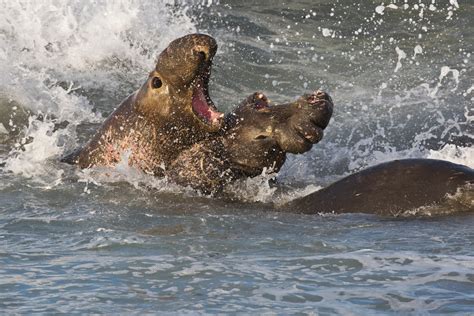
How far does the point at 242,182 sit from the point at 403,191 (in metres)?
1.36

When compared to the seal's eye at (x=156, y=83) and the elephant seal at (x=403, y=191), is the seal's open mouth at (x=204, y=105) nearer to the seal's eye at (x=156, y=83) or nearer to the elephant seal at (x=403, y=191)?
the seal's eye at (x=156, y=83)

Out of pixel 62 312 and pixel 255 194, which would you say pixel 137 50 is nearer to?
pixel 255 194

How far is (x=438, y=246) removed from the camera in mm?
6617

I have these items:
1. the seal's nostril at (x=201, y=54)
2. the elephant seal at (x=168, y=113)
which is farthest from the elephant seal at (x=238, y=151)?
the seal's nostril at (x=201, y=54)

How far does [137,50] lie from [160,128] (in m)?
5.48

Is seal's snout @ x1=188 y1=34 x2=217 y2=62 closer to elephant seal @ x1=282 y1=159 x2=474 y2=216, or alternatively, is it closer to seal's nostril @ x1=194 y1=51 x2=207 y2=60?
seal's nostril @ x1=194 y1=51 x2=207 y2=60

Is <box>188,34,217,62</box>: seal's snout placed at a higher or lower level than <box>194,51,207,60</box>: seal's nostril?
higher

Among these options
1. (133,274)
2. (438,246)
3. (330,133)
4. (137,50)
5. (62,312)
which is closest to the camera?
(62,312)

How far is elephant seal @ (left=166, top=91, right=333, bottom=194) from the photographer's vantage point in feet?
27.2

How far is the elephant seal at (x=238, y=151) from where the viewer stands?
27.2 feet

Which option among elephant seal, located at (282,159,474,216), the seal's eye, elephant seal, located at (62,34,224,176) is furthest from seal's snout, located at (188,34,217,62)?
elephant seal, located at (282,159,474,216)

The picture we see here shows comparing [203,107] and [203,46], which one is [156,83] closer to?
[203,107]

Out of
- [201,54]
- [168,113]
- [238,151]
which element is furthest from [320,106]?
[168,113]

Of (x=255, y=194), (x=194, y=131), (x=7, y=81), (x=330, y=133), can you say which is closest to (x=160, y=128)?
(x=194, y=131)
